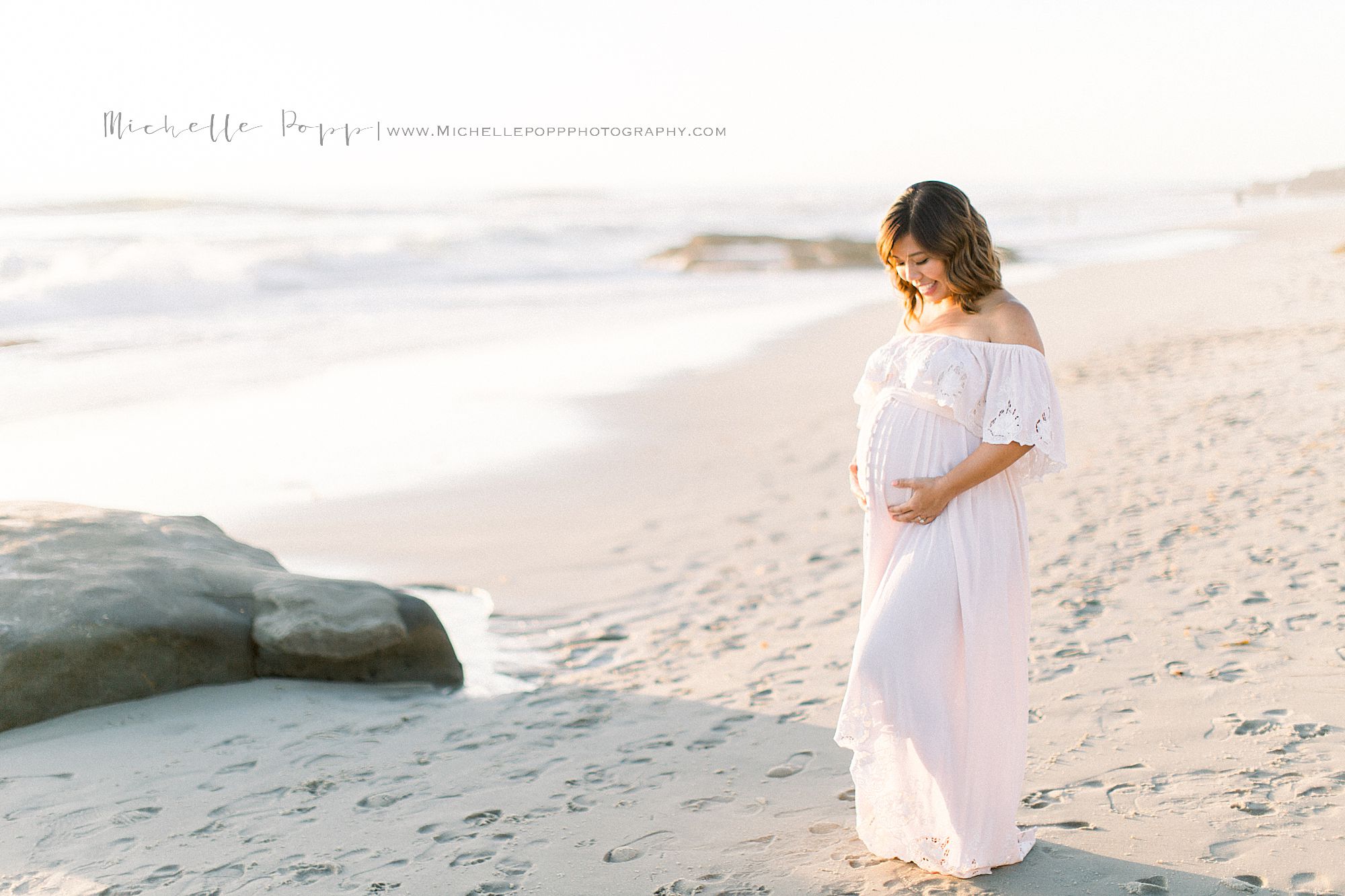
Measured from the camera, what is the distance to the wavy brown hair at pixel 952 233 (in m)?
2.87

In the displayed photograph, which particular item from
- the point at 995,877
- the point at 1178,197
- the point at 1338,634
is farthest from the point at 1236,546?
the point at 1178,197

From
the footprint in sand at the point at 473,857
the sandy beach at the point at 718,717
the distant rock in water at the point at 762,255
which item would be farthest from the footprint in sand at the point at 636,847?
the distant rock in water at the point at 762,255

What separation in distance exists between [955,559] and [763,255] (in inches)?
1029

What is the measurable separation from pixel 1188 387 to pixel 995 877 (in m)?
7.74

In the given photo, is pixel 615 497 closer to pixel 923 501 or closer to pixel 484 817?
pixel 484 817

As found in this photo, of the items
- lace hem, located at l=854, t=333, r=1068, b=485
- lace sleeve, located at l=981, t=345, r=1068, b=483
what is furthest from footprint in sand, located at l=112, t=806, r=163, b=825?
lace sleeve, located at l=981, t=345, r=1068, b=483

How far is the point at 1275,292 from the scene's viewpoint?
1532 cm

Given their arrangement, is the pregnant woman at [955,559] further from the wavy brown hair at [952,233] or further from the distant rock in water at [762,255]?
the distant rock in water at [762,255]

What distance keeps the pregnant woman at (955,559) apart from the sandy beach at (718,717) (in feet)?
0.81

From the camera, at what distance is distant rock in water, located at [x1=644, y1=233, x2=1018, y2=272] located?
27203 millimetres

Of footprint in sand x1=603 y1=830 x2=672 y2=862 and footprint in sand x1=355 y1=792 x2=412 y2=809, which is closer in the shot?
footprint in sand x1=603 y1=830 x2=672 y2=862

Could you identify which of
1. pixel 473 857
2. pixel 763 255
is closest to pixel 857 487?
pixel 473 857

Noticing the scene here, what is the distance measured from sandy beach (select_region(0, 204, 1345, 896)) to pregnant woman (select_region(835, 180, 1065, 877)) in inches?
9.7

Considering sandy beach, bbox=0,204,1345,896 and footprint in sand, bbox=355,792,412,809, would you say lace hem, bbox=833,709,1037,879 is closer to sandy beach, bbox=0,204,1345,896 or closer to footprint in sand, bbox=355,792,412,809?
sandy beach, bbox=0,204,1345,896
